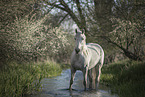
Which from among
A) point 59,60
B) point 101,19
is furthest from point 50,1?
point 59,60

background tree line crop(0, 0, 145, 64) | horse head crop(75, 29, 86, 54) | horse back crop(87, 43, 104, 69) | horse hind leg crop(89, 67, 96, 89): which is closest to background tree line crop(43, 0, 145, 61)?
background tree line crop(0, 0, 145, 64)

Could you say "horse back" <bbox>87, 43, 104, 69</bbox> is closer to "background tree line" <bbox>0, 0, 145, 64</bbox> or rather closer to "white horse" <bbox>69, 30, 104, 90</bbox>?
"white horse" <bbox>69, 30, 104, 90</bbox>

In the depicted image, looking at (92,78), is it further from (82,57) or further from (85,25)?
(85,25)

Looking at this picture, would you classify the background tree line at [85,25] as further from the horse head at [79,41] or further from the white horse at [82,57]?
the horse head at [79,41]

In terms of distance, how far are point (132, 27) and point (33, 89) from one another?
5663mm

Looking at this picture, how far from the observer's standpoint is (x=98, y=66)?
687 centimetres

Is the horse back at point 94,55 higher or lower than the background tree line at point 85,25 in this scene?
lower

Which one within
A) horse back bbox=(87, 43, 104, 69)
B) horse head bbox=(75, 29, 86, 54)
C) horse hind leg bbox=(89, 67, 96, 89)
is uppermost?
horse head bbox=(75, 29, 86, 54)

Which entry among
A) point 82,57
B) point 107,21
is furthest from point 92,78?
point 107,21

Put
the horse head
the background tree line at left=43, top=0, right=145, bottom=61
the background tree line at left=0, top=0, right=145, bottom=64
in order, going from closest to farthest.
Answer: the horse head
the background tree line at left=0, top=0, right=145, bottom=64
the background tree line at left=43, top=0, right=145, bottom=61

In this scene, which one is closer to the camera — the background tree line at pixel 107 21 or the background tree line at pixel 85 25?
the background tree line at pixel 85 25

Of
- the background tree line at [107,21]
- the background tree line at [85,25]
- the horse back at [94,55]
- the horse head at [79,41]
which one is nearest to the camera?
the horse head at [79,41]

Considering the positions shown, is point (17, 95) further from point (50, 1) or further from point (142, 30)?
point (50, 1)

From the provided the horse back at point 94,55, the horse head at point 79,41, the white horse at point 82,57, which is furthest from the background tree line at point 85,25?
the horse head at point 79,41
